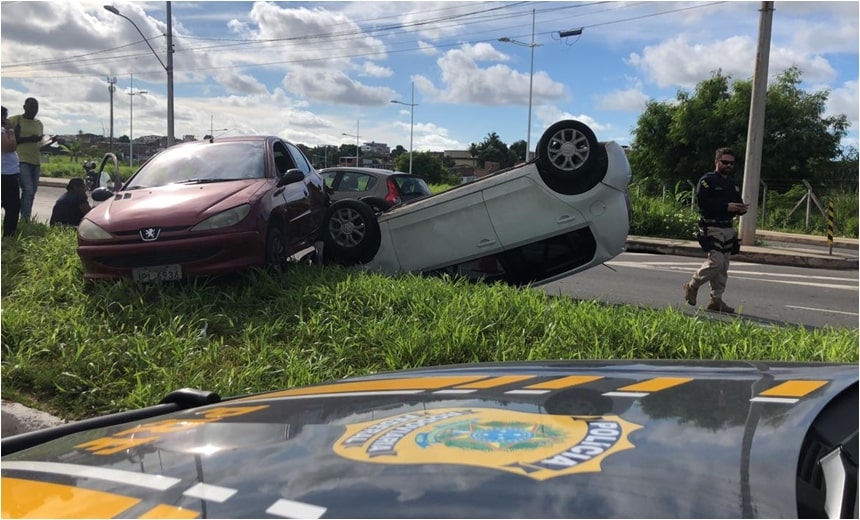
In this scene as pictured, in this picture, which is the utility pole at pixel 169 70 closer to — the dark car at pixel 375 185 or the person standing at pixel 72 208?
the dark car at pixel 375 185

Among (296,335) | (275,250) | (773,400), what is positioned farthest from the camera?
(275,250)

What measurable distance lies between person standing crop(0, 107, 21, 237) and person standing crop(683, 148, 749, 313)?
7.69 metres

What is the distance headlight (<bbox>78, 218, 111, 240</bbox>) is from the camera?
5560mm

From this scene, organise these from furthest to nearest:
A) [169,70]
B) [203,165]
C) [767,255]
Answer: [169,70], [767,255], [203,165]

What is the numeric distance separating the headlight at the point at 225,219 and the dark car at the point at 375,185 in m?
5.48

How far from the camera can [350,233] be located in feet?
22.5

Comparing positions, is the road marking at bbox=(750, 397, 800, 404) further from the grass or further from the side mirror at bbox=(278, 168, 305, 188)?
the side mirror at bbox=(278, 168, 305, 188)

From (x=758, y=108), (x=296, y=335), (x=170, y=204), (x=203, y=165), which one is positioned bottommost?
(x=296, y=335)

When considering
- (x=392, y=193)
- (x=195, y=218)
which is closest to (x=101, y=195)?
Answer: (x=195, y=218)

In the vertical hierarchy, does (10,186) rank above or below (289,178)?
below

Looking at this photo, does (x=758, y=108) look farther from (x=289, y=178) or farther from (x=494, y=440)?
(x=494, y=440)

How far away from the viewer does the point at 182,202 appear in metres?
5.67

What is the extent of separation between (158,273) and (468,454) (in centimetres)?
484

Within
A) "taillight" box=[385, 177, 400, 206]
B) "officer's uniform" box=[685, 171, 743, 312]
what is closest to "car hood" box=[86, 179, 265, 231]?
"officer's uniform" box=[685, 171, 743, 312]
